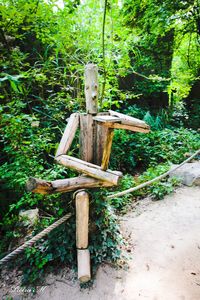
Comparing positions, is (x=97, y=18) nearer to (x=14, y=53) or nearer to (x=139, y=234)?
(x=14, y=53)

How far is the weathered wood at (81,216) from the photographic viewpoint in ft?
6.66

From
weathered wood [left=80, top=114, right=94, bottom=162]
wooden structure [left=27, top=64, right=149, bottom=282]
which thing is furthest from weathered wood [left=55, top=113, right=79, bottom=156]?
weathered wood [left=80, top=114, right=94, bottom=162]

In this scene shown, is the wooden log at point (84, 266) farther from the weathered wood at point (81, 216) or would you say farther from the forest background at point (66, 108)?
the forest background at point (66, 108)

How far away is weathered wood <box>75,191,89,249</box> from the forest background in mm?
229

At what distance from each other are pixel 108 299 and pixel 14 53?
13.7 feet

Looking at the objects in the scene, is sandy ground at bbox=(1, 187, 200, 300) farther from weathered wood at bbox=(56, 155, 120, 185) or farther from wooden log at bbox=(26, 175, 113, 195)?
weathered wood at bbox=(56, 155, 120, 185)

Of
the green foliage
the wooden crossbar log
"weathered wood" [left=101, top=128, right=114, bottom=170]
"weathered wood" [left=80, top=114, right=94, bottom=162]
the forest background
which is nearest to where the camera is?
the wooden crossbar log

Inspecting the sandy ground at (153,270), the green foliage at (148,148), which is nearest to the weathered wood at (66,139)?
the sandy ground at (153,270)

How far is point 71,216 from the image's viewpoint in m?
Result: 2.29

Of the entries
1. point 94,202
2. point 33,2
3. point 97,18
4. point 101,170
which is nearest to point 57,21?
point 33,2

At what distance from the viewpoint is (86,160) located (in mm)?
2180

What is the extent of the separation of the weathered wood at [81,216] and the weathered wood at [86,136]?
42 centimetres

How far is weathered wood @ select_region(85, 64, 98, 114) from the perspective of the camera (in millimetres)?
2023

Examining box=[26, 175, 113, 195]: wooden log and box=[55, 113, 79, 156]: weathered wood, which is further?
box=[55, 113, 79, 156]: weathered wood
